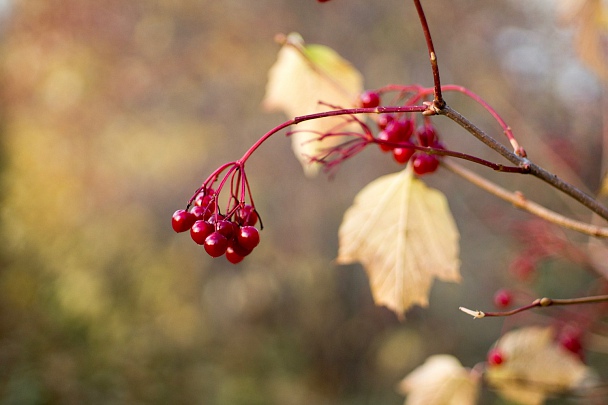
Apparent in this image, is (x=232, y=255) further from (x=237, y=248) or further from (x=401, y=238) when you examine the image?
(x=401, y=238)

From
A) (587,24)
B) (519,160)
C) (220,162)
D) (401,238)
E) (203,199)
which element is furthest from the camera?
(220,162)

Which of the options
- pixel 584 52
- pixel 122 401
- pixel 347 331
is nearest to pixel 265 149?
pixel 347 331

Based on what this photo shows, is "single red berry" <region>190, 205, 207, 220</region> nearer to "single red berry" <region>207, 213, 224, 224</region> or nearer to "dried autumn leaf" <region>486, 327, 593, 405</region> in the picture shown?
"single red berry" <region>207, 213, 224, 224</region>

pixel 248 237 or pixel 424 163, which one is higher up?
pixel 424 163

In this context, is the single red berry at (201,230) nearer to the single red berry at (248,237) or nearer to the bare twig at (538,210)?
the single red berry at (248,237)

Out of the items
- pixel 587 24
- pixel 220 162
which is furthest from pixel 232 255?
pixel 220 162

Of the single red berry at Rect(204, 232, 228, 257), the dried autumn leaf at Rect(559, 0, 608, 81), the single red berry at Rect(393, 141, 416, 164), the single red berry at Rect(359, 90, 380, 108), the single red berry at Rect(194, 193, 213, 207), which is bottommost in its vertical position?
the single red berry at Rect(204, 232, 228, 257)

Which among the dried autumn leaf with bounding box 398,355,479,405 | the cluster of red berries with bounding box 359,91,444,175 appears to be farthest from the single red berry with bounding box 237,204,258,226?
the dried autumn leaf with bounding box 398,355,479,405

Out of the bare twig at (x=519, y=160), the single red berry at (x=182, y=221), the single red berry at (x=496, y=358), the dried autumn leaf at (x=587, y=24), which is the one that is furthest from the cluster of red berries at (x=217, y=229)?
the dried autumn leaf at (x=587, y=24)
